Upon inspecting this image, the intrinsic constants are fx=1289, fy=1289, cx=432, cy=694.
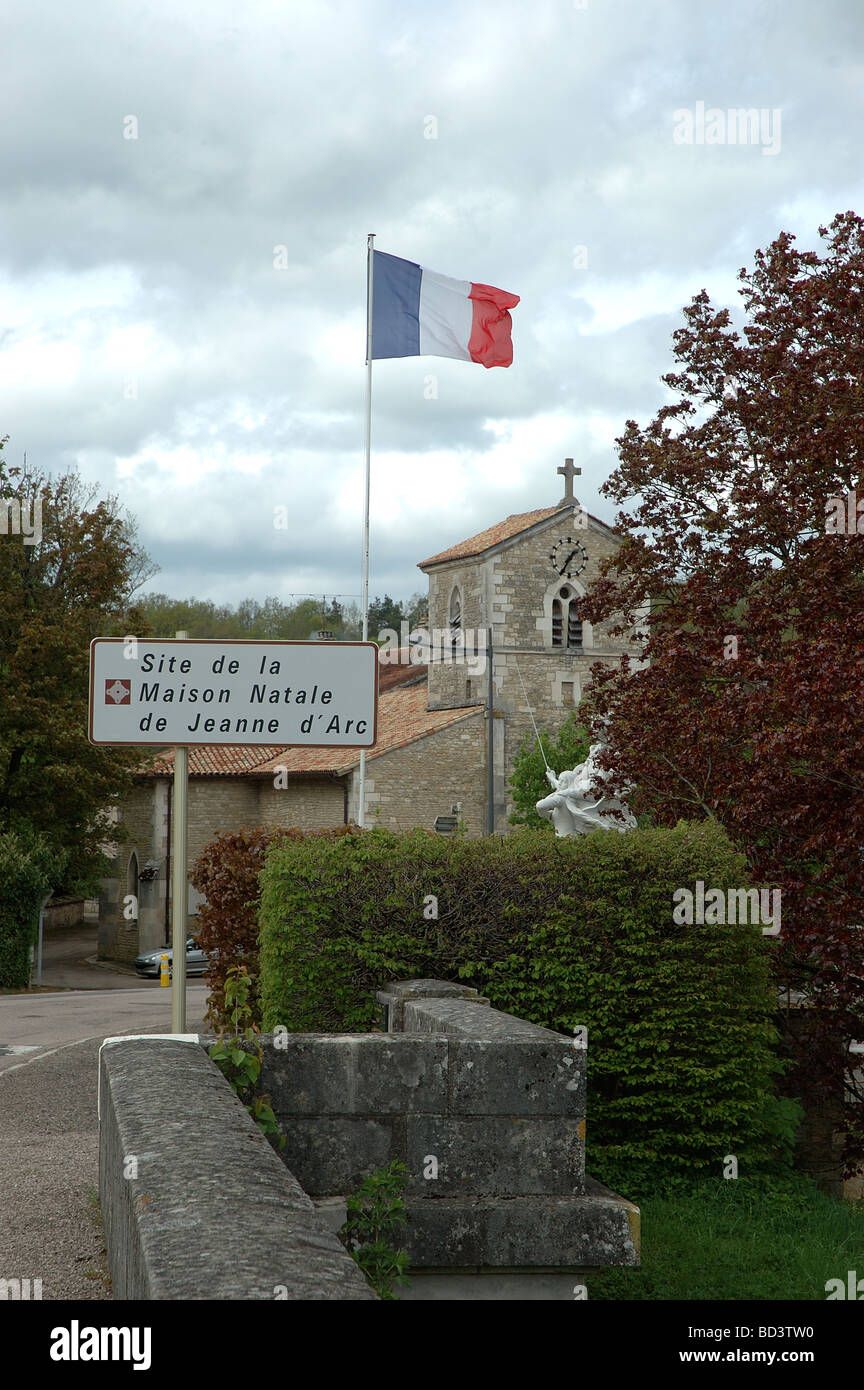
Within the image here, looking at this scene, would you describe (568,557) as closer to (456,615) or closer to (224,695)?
(456,615)

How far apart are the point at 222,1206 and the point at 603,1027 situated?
18.5 ft

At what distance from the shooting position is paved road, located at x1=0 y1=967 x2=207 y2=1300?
4.47m

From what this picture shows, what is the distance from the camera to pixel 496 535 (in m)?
40.2

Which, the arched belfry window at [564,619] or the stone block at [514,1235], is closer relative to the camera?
the stone block at [514,1235]

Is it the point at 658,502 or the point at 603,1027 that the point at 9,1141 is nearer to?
the point at 603,1027

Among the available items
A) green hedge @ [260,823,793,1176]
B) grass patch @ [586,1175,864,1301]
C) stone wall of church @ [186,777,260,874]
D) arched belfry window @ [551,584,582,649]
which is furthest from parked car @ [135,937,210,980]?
grass patch @ [586,1175,864,1301]

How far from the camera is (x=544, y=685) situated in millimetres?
39250

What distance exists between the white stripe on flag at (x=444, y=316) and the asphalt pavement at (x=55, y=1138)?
10325 mm

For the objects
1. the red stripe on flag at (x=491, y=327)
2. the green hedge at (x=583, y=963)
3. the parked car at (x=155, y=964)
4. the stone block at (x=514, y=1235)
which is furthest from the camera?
the parked car at (x=155, y=964)

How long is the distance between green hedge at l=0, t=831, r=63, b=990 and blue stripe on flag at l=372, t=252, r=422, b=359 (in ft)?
52.6

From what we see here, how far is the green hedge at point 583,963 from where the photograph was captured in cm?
825

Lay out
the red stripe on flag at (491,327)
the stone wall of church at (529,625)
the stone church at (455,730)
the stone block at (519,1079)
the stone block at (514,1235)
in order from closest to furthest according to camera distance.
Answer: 1. the stone block at (514,1235)
2. the stone block at (519,1079)
3. the red stripe on flag at (491,327)
4. the stone church at (455,730)
5. the stone wall of church at (529,625)

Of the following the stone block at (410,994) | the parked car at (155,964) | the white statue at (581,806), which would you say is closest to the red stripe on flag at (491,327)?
the white statue at (581,806)

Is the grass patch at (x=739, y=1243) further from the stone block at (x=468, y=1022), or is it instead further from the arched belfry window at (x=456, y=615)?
the arched belfry window at (x=456, y=615)
